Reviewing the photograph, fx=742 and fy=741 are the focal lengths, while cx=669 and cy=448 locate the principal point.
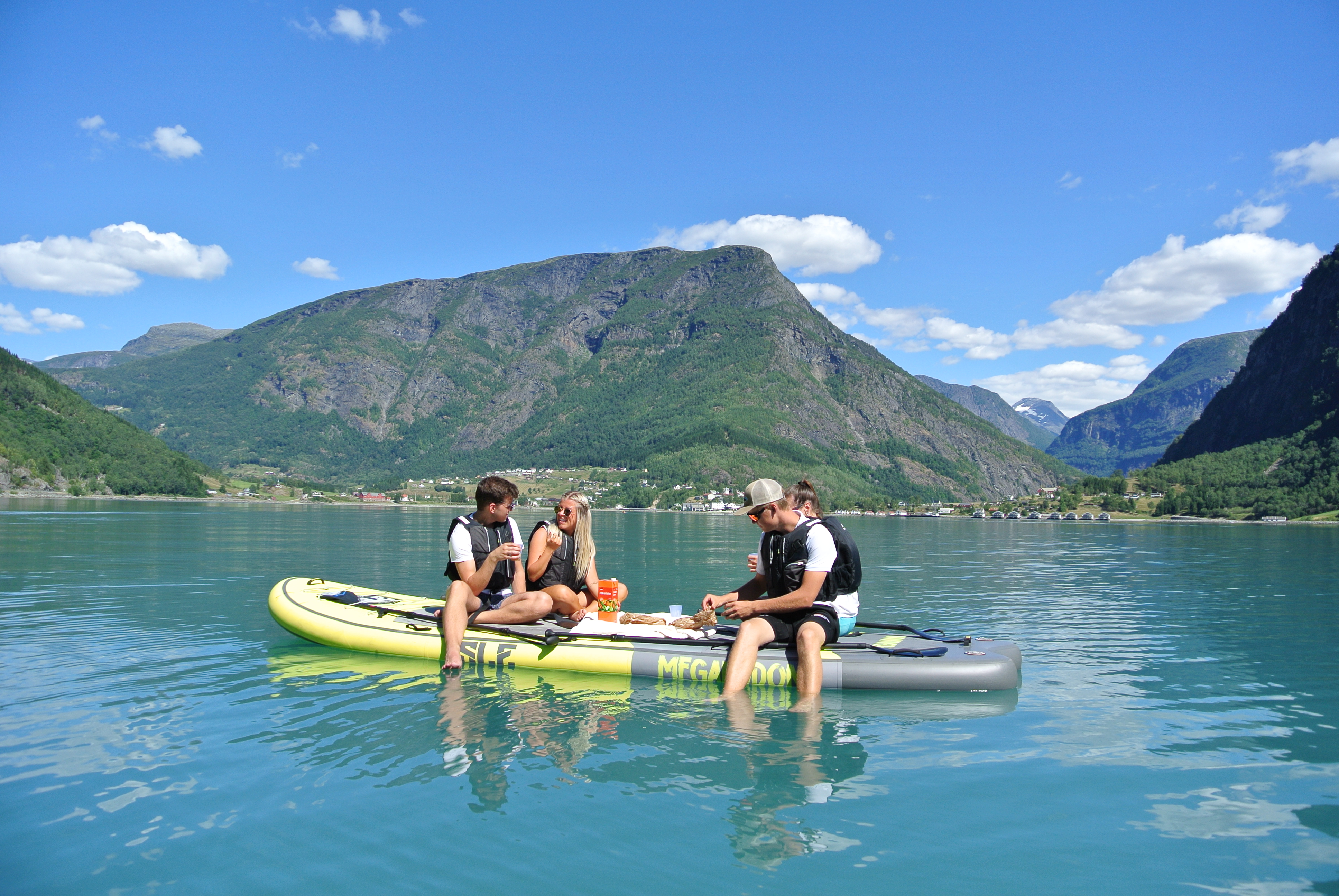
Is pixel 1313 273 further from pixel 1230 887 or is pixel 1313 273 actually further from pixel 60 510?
pixel 60 510

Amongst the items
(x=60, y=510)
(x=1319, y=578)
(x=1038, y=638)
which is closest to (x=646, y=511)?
(x=60, y=510)

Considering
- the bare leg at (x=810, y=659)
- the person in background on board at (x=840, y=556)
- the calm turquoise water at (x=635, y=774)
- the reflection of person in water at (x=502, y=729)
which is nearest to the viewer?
the calm turquoise water at (x=635, y=774)

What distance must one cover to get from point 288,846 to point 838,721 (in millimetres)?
6650

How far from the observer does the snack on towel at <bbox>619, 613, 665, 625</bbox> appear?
12.8 metres

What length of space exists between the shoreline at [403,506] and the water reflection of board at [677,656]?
451 ft

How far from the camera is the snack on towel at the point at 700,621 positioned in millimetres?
11812

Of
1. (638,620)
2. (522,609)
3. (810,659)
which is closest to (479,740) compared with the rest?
(522,609)

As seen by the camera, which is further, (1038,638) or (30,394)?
(30,394)

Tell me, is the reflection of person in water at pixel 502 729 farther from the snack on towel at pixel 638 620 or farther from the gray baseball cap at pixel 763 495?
the gray baseball cap at pixel 763 495

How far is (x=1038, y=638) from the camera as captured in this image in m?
17.2

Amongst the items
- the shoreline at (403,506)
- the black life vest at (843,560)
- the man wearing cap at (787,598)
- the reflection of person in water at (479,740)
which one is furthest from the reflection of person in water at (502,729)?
the shoreline at (403,506)

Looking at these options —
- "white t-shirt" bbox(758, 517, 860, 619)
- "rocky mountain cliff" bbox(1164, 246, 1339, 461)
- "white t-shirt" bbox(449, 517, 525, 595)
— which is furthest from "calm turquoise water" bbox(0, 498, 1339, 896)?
"rocky mountain cliff" bbox(1164, 246, 1339, 461)

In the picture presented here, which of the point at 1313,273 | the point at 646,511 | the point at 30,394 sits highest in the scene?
the point at 1313,273

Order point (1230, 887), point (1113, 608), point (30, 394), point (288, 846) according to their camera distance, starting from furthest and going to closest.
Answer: point (30, 394) → point (1113, 608) → point (288, 846) → point (1230, 887)
